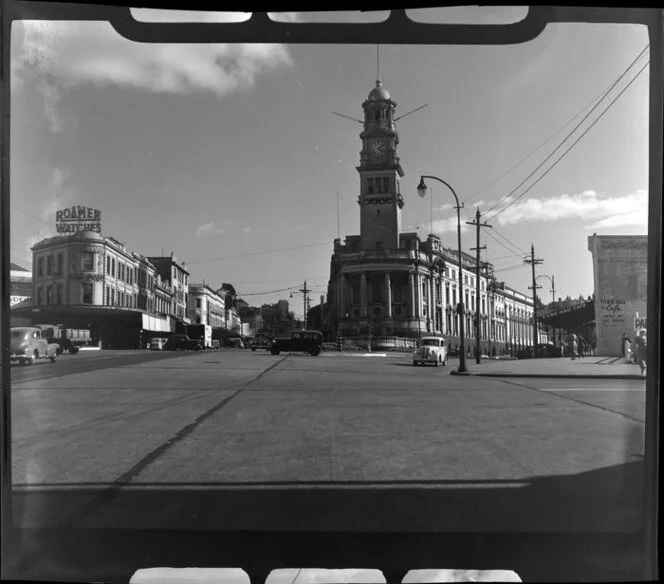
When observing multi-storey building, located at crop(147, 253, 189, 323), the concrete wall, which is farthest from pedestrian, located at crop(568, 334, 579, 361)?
multi-storey building, located at crop(147, 253, 189, 323)

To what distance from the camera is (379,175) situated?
270 cm

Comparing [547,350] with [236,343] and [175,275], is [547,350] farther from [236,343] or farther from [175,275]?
[175,275]

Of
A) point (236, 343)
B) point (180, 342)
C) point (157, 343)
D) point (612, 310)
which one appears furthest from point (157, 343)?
point (612, 310)

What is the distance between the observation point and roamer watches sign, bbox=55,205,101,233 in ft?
7.45

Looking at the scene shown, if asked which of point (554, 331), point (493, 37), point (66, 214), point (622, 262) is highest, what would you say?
point (493, 37)

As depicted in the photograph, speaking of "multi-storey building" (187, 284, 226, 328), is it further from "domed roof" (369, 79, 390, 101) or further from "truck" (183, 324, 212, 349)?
"domed roof" (369, 79, 390, 101)

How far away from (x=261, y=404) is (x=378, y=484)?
8.33 feet

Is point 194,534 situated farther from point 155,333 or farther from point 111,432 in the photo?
point 111,432

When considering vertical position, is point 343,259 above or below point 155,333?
above

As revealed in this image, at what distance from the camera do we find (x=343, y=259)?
9.91ft

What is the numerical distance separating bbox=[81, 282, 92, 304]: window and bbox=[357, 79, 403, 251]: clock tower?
128 centimetres

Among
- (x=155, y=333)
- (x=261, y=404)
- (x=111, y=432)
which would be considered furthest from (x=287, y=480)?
(x=261, y=404)

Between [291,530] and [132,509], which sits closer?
[291,530]

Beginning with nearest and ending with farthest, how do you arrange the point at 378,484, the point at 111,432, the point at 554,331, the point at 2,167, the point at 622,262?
the point at 2,167 → the point at 622,262 → the point at 378,484 → the point at 554,331 → the point at 111,432
